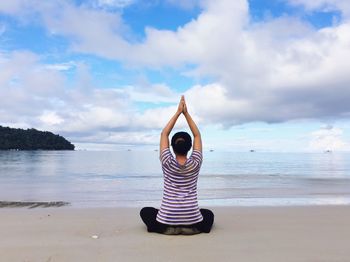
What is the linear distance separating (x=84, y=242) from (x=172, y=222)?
1.33m

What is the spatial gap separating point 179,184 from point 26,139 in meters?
181

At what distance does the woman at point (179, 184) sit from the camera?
6340 millimetres

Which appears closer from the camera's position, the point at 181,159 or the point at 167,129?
the point at 181,159

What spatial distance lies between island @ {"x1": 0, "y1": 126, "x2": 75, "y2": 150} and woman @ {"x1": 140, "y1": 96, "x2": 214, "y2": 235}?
170647 millimetres

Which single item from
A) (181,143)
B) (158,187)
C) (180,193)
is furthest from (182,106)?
(158,187)

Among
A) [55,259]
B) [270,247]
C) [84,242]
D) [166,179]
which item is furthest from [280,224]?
[55,259]

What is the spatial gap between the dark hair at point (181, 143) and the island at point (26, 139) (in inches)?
6724

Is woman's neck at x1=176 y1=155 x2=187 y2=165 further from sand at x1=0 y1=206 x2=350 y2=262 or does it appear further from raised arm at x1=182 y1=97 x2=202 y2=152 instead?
sand at x1=0 y1=206 x2=350 y2=262

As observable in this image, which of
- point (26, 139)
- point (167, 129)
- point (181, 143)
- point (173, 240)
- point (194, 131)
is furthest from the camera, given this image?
point (26, 139)

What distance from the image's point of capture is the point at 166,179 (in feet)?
21.2

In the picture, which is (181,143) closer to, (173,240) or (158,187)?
(173,240)

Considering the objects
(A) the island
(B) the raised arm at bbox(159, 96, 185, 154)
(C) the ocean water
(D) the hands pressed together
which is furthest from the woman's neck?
(A) the island

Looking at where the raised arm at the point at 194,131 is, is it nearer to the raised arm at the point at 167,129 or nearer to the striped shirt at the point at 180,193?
the raised arm at the point at 167,129

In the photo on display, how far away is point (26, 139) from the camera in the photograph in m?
177
